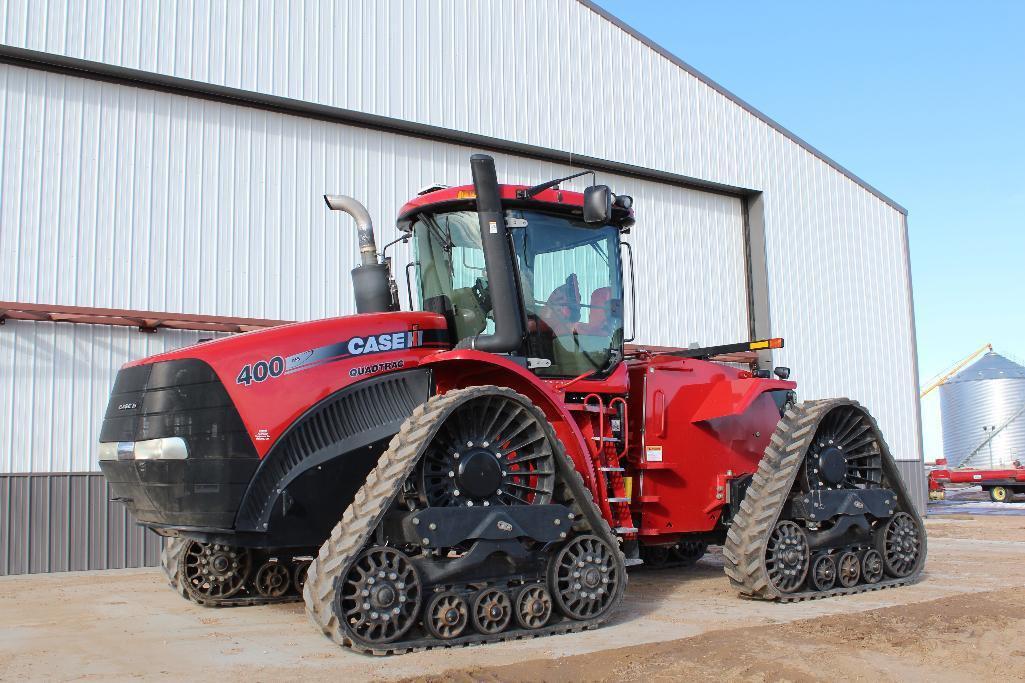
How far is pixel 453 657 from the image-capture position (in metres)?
5.83

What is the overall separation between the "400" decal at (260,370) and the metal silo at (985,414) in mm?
35568

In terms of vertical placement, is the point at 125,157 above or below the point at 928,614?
above

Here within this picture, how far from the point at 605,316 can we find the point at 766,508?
7.19 feet

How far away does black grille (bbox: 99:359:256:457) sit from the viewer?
6.02 meters

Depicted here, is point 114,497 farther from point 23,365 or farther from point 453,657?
point 23,365

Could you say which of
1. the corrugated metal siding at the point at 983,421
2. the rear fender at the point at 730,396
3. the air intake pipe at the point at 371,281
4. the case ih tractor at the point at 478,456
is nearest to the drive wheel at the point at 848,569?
the case ih tractor at the point at 478,456

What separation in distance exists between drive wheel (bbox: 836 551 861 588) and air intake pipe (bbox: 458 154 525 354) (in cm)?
385

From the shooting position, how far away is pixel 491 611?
6273 mm

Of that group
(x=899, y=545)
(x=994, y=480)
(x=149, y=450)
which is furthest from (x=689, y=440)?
(x=994, y=480)

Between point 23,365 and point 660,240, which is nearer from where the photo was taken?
point 23,365

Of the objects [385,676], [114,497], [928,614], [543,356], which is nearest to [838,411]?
[928,614]

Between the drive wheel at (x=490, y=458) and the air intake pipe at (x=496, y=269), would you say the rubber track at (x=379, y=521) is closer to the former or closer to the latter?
the drive wheel at (x=490, y=458)

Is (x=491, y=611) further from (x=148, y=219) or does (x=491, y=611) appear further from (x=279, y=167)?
(x=279, y=167)

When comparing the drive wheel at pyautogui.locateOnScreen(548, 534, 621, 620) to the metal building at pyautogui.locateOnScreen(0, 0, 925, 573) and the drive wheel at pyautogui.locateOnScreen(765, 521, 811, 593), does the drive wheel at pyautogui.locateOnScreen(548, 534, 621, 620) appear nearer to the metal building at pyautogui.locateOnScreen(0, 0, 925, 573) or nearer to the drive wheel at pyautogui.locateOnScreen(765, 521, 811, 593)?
the drive wheel at pyautogui.locateOnScreen(765, 521, 811, 593)
